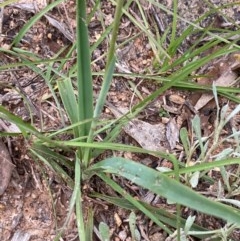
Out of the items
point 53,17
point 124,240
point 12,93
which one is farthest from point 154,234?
point 53,17

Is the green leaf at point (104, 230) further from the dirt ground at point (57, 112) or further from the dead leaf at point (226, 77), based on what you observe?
the dead leaf at point (226, 77)

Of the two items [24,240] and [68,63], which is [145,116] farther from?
[24,240]

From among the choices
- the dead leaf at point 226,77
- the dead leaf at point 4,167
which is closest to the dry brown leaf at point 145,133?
the dead leaf at point 226,77

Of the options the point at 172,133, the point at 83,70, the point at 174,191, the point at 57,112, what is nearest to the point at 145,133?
the point at 172,133

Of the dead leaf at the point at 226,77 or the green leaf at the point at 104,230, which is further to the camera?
the dead leaf at the point at 226,77

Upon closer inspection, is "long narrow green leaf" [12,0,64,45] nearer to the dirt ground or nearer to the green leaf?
the dirt ground

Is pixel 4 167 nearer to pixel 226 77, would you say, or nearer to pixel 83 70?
pixel 83 70

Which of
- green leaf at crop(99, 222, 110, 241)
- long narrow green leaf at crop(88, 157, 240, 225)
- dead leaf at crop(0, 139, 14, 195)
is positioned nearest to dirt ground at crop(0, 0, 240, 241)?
dead leaf at crop(0, 139, 14, 195)

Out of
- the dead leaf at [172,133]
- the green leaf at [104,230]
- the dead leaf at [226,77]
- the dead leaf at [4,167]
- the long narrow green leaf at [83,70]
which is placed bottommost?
the green leaf at [104,230]

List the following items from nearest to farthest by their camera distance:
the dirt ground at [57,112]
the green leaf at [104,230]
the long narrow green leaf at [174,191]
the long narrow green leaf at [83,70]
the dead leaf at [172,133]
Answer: the long narrow green leaf at [174,191], the long narrow green leaf at [83,70], the green leaf at [104,230], the dirt ground at [57,112], the dead leaf at [172,133]
